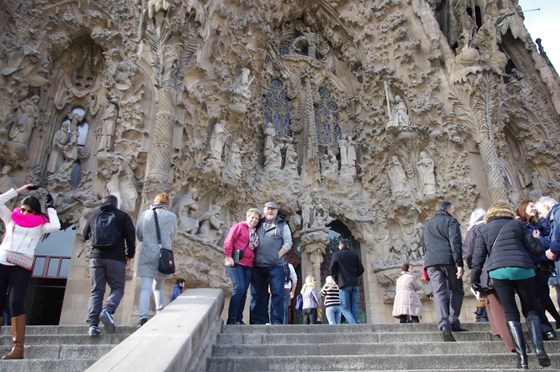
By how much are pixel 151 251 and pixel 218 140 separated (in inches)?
252

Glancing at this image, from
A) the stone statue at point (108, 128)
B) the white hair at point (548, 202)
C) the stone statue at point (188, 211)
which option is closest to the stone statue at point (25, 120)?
the stone statue at point (108, 128)

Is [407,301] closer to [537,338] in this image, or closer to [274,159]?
[537,338]

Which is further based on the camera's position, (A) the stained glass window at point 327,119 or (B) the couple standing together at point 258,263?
(A) the stained glass window at point 327,119

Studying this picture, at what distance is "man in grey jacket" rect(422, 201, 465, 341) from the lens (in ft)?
14.5

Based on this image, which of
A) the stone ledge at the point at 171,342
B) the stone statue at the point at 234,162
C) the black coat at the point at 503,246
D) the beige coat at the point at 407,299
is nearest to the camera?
the stone ledge at the point at 171,342

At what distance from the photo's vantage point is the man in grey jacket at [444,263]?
4410 millimetres

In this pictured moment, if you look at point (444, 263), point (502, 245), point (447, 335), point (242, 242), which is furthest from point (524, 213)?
point (242, 242)

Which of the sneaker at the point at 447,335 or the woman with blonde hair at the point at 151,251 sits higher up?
the woman with blonde hair at the point at 151,251

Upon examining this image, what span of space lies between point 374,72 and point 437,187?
12.5ft

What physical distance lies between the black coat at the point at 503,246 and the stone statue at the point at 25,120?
936cm

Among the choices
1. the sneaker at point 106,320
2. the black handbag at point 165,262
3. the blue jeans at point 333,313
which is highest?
the black handbag at point 165,262

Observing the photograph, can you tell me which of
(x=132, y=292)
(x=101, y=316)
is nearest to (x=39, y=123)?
(x=132, y=292)

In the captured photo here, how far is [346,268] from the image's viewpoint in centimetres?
690

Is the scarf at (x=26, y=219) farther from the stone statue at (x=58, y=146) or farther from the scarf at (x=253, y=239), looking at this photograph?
the stone statue at (x=58, y=146)
